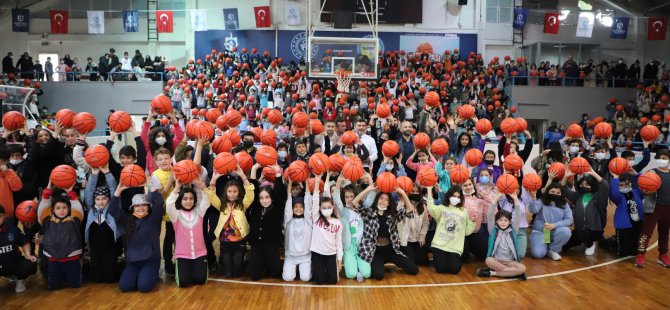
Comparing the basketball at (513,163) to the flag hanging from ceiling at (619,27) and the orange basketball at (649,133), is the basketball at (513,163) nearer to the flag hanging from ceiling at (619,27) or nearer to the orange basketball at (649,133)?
the orange basketball at (649,133)

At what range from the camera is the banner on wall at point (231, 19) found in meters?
20.2

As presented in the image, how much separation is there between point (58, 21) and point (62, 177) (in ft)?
58.3

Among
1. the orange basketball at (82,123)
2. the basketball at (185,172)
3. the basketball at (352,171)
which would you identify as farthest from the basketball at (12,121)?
the basketball at (352,171)

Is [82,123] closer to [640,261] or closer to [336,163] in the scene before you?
[336,163]

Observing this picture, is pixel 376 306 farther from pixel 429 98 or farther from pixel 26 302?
pixel 429 98

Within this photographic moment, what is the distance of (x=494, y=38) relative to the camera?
20719 mm

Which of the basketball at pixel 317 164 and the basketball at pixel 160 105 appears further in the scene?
the basketball at pixel 160 105

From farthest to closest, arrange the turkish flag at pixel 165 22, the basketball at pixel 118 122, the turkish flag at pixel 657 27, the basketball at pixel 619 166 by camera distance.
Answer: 1. the turkish flag at pixel 165 22
2. the turkish flag at pixel 657 27
3. the basketball at pixel 619 166
4. the basketball at pixel 118 122

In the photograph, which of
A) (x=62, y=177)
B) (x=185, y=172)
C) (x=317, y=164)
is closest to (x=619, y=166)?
(x=317, y=164)

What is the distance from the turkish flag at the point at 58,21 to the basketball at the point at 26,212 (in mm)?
17344

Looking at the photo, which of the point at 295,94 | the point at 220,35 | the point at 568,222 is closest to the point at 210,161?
the point at 568,222

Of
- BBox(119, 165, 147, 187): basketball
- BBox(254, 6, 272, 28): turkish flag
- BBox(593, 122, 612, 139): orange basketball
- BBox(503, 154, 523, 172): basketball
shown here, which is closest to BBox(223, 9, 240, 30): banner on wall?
BBox(254, 6, 272, 28): turkish flag

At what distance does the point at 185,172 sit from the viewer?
17.2ft

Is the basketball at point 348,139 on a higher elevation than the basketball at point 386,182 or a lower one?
higher
